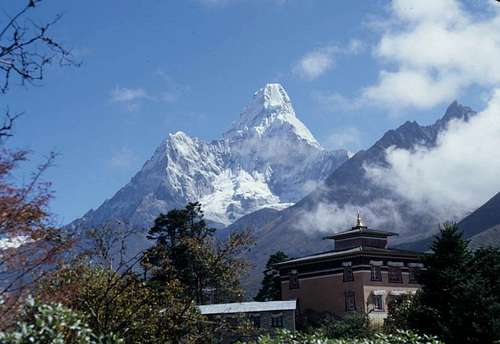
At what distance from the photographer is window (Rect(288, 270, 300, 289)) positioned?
55866mm

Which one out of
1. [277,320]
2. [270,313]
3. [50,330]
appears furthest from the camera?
[270,313]

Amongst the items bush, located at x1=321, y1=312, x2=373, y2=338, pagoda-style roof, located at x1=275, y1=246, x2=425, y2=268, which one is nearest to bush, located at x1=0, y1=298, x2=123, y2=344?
bush, located at x1=321, y1=312, x2=373, y2=338

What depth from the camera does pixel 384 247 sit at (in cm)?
5775

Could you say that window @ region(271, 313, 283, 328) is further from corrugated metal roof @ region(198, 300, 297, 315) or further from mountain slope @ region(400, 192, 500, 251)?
mountain slope @ region(400, 192, 500, 251)

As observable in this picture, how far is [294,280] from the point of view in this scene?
56156 mm

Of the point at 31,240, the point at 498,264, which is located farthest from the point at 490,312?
the point at 31,240

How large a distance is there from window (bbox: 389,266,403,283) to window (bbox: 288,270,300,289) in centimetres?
787

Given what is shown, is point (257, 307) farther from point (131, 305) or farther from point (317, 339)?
point (317, 339)

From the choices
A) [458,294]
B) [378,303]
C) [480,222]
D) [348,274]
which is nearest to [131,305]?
[458,294]

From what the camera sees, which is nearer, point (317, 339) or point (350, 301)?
point (317, 339)

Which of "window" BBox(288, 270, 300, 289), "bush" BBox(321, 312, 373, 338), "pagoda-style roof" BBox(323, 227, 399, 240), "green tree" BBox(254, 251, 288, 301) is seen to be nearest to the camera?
"bush" BBox(321, 312, 373, 338)

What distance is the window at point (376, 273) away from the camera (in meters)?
51.4

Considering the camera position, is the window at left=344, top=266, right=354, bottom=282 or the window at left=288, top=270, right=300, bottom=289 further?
the window at left=288, top=270, right=300, bottom=289

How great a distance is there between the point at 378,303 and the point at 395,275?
2754mm
